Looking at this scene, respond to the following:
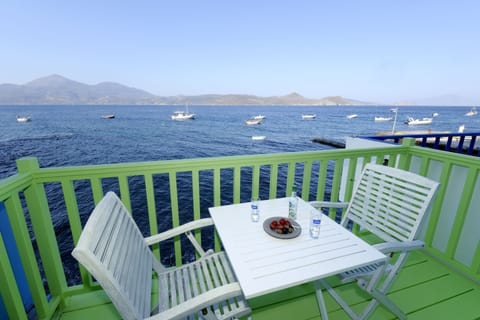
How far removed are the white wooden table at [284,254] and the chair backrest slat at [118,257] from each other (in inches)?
19.0

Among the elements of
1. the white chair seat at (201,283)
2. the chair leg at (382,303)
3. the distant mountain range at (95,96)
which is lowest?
the chair leg at (382,303)

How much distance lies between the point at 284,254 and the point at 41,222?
63.9 inches

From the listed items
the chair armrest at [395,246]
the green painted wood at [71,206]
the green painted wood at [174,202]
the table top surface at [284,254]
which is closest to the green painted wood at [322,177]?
the table top surface at [284,254]

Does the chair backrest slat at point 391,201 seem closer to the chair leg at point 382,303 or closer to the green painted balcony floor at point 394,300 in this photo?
the chair leg at point 382,303

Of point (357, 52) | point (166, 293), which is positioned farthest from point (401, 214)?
point (357, 52)

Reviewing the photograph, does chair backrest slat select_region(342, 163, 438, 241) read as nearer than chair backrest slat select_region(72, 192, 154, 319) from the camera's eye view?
No

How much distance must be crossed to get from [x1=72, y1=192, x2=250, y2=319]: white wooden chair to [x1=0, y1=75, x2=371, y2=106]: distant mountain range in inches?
3215

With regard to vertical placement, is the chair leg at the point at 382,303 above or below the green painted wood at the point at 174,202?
below

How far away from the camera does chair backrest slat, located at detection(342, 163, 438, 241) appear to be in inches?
56.9

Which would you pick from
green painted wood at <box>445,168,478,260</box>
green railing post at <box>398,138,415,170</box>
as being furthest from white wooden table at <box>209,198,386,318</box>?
green railing post at <box>398,138,415,170</box>

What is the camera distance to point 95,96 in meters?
95.3

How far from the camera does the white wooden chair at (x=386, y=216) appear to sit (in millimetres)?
1370

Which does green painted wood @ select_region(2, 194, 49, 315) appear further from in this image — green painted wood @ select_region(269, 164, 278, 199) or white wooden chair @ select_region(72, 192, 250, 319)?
green painted wood @ select_region(269, 164, 278, 199)

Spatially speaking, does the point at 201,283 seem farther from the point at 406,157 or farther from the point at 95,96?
the point at 95,96
